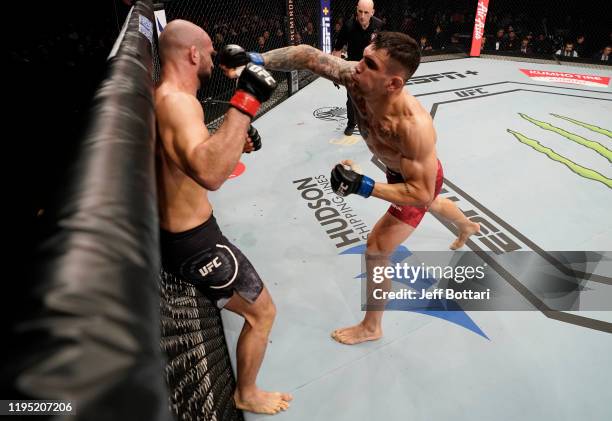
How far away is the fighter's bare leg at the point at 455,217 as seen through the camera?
246cm

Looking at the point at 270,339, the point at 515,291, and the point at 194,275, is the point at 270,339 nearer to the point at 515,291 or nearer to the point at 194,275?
the point at 194,275

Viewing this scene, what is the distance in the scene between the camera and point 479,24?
771cm

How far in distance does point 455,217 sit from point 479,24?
6.90 m

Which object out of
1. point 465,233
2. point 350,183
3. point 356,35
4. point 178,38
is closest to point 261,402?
point 350,183

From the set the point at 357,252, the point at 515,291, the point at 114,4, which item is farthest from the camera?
the point at 114,4

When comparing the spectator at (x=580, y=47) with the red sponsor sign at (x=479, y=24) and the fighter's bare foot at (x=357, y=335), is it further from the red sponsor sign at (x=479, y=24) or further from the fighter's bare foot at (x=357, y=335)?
the fighter's bare foot at (x=357, y=335)

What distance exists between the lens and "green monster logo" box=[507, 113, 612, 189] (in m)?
3.51

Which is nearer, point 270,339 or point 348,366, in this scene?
point 348,366

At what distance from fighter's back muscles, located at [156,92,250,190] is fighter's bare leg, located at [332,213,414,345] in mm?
965

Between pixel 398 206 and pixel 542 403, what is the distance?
110 cm

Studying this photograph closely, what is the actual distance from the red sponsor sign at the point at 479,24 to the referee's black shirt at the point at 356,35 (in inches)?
178

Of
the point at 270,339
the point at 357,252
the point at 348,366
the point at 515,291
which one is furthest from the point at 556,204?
the point at 270,339

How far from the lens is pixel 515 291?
2.35 meters

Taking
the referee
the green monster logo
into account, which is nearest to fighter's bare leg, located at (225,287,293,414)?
the referee
